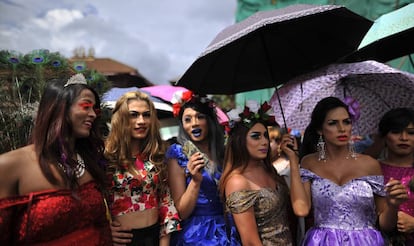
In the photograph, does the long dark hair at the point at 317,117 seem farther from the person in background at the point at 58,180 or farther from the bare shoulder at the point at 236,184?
the person in background at the point at 58,180

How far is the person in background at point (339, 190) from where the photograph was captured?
8.94 feet

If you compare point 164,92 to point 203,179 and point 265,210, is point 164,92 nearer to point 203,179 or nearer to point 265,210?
point 203,179

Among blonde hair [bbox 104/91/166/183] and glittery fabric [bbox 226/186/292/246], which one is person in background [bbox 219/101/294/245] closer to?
glittery fabric [bbox 226/186/292/246]

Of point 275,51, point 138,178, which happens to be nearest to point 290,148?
point 275,51

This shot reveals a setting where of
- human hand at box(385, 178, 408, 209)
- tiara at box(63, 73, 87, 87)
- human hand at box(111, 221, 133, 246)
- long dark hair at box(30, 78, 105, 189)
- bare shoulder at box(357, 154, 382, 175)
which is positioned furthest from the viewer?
bare shoulder at box(357, 154, 382, 175)

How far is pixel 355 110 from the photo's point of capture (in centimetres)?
305

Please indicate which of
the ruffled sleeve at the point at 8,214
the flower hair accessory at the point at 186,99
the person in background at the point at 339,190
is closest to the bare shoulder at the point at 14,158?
the ruffled sleeve at the point at 8,214

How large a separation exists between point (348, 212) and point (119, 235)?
175 centimetres

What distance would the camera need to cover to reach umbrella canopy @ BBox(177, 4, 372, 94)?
3.08 m

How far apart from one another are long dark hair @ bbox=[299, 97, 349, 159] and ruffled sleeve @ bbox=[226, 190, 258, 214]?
823 mm

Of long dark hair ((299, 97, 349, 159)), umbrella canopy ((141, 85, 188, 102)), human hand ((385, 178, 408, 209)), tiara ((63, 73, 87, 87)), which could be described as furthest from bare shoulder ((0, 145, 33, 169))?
umbrella canopy ((141, 85, 188, 102))

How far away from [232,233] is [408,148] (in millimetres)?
1701

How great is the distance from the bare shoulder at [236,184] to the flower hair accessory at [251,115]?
0.45 meters

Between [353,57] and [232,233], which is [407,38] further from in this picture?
[232,233]
